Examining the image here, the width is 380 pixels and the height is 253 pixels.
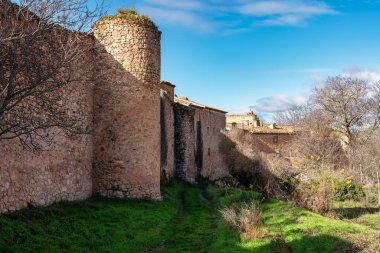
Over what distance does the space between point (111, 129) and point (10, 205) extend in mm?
6399

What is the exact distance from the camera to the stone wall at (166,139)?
25391 mm

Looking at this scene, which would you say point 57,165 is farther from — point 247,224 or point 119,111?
point 247,224

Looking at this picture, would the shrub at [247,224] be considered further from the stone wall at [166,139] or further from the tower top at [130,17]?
the stone wall at [166,139]

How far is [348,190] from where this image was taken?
2636cm

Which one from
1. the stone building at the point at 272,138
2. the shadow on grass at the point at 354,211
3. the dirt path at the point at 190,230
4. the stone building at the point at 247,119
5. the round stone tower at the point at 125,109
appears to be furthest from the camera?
the stone building at the point at 247,119

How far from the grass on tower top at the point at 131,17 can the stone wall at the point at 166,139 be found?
31.2 ft

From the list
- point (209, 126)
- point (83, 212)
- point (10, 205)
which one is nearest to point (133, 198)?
point (83, 212)

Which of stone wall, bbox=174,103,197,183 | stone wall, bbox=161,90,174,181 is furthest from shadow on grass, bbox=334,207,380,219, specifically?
stone wall, bbox=174,103,197,183

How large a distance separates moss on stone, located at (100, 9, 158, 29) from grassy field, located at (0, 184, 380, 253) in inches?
280

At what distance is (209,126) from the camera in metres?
43.9

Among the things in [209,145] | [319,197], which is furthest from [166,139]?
[209,145]

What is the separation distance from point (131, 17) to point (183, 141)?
15.1m

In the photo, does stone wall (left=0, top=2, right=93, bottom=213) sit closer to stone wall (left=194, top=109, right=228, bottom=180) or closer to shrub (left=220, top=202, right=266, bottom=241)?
shrub (left=220, top=202, right=266, bottom=241)

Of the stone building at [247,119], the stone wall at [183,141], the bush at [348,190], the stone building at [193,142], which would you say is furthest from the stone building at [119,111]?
the stone building at [247,119]
